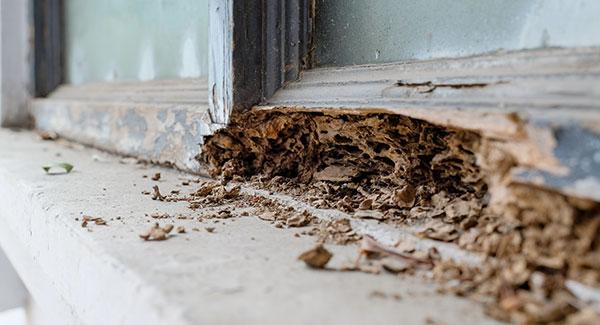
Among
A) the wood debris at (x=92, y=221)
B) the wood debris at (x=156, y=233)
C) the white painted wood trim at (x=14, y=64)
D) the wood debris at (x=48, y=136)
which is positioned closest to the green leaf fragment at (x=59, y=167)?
the wood debris at (x=92, y=221)

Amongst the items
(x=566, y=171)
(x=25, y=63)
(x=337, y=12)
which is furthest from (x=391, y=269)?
(x=25, y=63)

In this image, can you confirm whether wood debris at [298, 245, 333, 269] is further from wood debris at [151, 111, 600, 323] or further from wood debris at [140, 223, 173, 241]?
wood debris at [140, 223, 173, 241]

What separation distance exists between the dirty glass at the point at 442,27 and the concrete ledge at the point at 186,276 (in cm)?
29

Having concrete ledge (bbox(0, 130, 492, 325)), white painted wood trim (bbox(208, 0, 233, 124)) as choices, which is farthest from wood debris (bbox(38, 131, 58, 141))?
white painted wood trim (bbox(208, 0, 233, 124))

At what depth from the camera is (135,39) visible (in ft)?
4.96

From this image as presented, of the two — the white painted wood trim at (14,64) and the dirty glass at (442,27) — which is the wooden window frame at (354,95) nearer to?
the dirty glass at (442,27)

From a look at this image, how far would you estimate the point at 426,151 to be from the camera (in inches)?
24.9

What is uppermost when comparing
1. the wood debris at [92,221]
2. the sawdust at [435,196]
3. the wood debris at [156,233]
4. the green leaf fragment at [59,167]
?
the sawdust at [435,196]

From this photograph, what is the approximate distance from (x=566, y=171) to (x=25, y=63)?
2261 millimetres

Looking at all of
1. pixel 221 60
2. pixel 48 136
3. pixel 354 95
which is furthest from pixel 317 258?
pixel 48 136

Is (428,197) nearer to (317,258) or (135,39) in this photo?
(317,258)

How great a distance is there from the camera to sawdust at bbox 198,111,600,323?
1.29 feet

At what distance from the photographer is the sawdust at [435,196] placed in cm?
39

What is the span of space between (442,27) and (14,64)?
2.08 m
